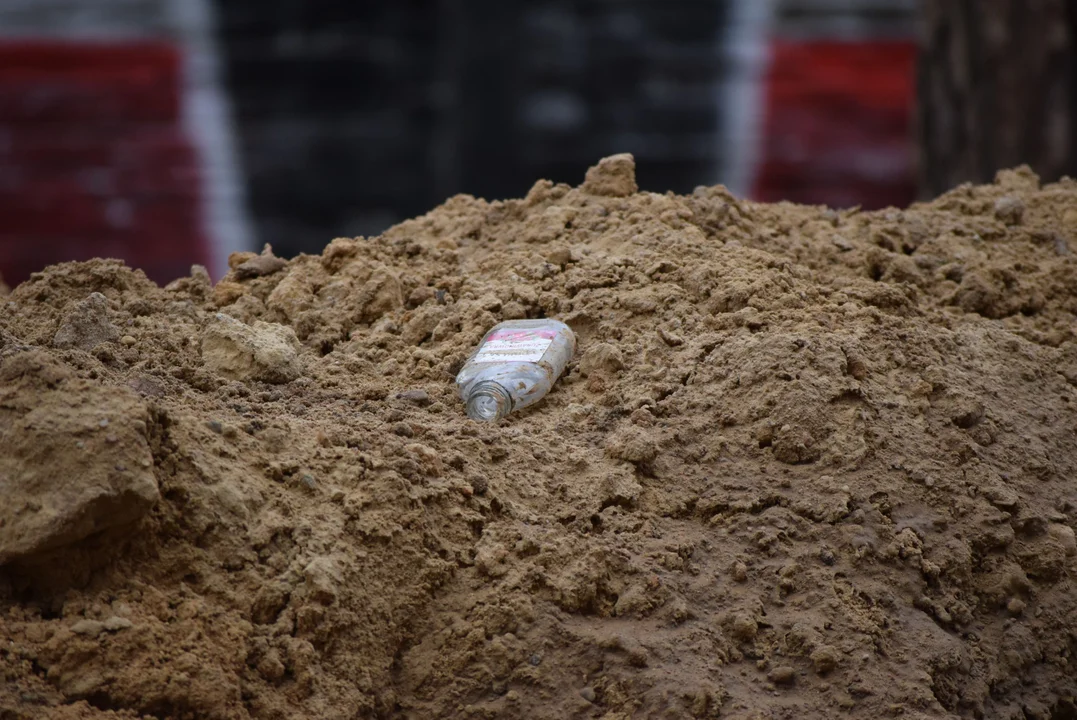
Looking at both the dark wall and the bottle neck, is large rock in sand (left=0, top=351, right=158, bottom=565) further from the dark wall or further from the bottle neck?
the dark wall

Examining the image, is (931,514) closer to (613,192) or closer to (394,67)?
(613,192)

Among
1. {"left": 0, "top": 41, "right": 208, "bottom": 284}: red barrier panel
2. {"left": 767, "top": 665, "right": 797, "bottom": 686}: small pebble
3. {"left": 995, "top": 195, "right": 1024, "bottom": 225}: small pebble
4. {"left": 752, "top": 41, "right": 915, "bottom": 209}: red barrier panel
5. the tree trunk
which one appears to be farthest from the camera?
{"left": 0, "top": 41, "right": 208, "bottom": 284}: red barrier panel

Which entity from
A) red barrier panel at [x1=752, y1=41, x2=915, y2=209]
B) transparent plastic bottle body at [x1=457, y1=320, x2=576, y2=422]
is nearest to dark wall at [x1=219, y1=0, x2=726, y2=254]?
red barrier panel at [x1=752, y1=41, x2=915, y2=209]

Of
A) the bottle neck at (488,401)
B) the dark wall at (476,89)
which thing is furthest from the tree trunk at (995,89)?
the bottle neck at (488,401)

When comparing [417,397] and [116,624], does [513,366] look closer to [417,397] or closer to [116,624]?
[417,397]

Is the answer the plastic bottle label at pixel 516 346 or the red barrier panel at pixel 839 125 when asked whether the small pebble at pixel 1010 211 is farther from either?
the red barrier panel at pixel 839 125

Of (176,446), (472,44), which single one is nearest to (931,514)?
(176,446)

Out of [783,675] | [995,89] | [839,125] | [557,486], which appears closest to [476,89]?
[839,125]
